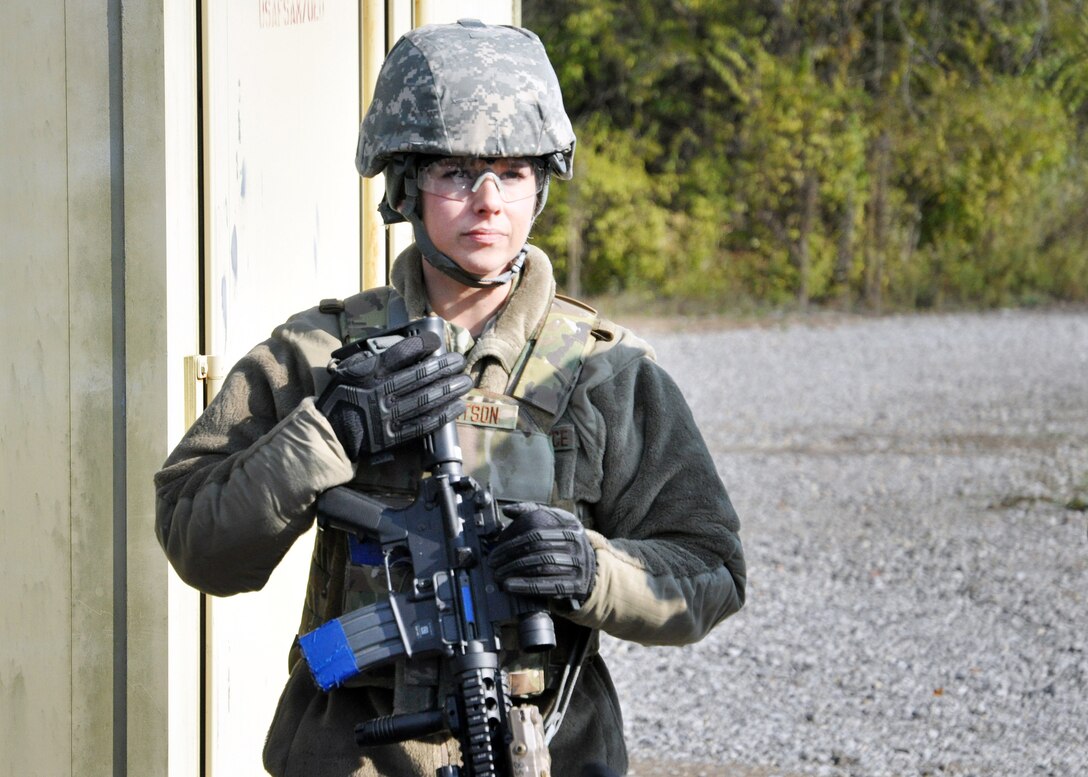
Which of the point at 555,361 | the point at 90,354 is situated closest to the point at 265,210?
the point at 90,354

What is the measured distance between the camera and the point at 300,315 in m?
2.46

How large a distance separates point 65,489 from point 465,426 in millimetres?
1214

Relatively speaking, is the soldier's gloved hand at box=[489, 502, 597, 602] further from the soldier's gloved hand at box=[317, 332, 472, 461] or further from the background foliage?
the background foliage

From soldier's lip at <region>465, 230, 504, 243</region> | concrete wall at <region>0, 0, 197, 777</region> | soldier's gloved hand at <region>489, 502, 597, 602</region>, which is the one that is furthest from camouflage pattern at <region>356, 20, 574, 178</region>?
concrete wall at <region>0, 0, 197, 777</region>

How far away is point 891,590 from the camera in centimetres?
732

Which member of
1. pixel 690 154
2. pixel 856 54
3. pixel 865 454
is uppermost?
pixel 856 54

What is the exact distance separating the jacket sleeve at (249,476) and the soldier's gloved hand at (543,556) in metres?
0.26

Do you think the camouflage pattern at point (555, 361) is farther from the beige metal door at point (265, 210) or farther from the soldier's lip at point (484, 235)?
the beige metal door at point (265, 210)

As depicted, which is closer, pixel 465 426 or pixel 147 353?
pixel 465 426

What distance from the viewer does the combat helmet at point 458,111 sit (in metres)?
2.40

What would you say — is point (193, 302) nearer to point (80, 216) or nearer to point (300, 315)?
point (80, 216)

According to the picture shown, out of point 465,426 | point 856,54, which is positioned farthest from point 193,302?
point 856,54

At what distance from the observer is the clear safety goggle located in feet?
7.96

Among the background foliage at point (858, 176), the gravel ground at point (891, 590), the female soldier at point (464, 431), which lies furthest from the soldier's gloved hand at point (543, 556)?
the background foliage at point (858, 176)
